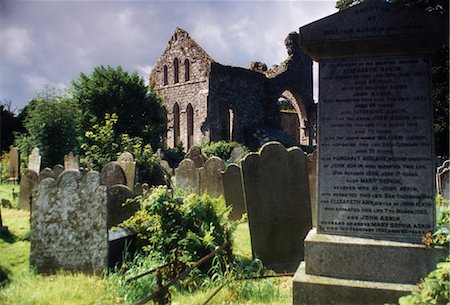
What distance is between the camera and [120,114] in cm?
2380

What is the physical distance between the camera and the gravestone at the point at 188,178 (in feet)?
34.5

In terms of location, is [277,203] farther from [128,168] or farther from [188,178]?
[128,168]

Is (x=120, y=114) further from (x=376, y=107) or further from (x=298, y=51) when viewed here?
(x=376, y=107)

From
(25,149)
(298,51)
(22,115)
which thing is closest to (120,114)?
(25,149)

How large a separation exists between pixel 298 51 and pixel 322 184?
30179 mm

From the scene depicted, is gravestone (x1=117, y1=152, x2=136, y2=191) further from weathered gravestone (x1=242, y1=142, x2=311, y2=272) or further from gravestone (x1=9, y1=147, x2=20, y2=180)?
gravestone (x1=9, y1=147, x2=20, y2=180)

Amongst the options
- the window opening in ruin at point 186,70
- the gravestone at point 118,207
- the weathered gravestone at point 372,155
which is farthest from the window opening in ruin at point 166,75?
the weathered gravestone at point 372,155

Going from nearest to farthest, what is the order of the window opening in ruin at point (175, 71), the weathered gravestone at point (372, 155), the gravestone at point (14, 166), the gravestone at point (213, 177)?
the weathered gravestone at point (372, 155), the gravestone at point (213, 177), the gravestone at point (14, 166), the window opening in ruin at point (175, 71)

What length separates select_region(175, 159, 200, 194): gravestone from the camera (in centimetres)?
1052

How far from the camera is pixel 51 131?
19.0 metres

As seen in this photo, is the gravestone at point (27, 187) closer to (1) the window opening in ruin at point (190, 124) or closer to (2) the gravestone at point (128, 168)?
(2) the gravestone at point (128, 168)

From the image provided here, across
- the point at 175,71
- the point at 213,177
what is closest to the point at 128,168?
the point at 213,177

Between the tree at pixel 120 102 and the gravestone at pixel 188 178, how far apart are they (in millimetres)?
13293

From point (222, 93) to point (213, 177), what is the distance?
710 inches
